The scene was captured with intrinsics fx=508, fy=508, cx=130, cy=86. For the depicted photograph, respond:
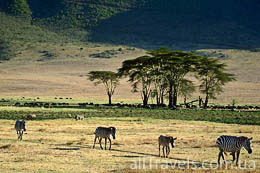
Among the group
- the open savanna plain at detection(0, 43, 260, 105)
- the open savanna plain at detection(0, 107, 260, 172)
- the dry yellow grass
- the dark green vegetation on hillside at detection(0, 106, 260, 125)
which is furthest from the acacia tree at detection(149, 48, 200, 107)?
the open savanna plain at detection(0, 107, 260, 172)

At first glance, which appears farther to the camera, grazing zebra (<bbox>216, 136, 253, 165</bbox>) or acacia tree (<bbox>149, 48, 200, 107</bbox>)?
acacia tree (<bbox>149, 48, 200, 107</bbox>)

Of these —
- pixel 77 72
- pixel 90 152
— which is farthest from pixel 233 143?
pixel 77 72

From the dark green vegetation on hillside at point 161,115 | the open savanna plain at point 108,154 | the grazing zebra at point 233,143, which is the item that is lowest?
the open savanna plain at point 108,154

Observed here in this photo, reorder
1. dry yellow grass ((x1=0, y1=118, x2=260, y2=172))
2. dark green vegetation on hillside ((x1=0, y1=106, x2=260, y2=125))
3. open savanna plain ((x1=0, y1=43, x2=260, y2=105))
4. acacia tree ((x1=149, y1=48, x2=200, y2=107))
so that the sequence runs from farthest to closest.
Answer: open savanna plain ((x1=0, y1=43, x2=260, y2=105)), acacia tree ((x1=149, y1=48, x2=200, y2=107)), dark green vegetation on hillside ((x1=0, y1=106, x2=260, y2=125)), dry yellow grass ((x1=0, y1=118, x2=260, y2=172))

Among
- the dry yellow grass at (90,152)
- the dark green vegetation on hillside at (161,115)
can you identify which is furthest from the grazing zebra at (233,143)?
the dark green vegetation on hillside at (161,115)

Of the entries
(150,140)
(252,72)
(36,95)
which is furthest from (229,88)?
(150,140)

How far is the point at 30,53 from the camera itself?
158 meters

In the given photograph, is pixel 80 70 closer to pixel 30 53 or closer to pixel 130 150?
pixel 30 53

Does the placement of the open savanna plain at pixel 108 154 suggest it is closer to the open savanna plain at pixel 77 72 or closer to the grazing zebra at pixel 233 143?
the grazing zebra at pixel 233 143

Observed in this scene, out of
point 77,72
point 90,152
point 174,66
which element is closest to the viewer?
point 90,152

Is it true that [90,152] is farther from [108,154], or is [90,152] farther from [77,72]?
[77,72]

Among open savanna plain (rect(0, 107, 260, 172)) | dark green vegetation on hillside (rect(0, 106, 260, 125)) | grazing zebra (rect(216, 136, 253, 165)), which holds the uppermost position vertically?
dark green vegetation on hillside (rect(0, 106, 260, 125))

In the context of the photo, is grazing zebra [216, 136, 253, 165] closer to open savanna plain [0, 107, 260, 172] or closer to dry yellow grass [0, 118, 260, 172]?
open savanna plain [0, 107, 260, 172]

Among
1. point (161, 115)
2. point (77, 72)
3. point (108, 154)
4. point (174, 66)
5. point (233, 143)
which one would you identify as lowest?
point (108, 154)
